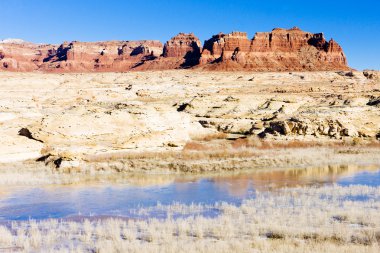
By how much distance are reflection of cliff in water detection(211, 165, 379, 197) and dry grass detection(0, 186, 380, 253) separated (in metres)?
3.43

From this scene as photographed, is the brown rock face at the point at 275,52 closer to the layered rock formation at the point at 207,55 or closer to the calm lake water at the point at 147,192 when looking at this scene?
the layered rock formation at the point at 207,55

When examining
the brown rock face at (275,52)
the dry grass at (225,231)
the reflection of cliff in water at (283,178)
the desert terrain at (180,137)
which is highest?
the brown rock face at (275,52)

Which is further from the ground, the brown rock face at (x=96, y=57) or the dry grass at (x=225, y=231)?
the brown rock face at (x=96, y=57)

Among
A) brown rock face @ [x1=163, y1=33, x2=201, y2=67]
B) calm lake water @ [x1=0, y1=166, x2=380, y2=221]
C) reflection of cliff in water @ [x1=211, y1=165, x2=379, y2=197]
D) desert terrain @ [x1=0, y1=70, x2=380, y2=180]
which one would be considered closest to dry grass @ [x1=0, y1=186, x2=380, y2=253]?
calm lake water @ [x1=0, y1=166, x2=380, y2=221]

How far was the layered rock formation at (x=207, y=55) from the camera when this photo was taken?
12800 centimetres

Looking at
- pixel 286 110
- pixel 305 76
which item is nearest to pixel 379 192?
pixel 286 110

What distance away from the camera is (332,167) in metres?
21.9

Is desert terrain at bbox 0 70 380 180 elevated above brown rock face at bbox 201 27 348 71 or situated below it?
below

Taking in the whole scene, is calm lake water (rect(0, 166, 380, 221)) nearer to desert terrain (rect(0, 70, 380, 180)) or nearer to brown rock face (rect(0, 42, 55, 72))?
desert terrain (rect(0, 70, 380, 180))

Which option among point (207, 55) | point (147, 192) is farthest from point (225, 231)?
point (207, 55)

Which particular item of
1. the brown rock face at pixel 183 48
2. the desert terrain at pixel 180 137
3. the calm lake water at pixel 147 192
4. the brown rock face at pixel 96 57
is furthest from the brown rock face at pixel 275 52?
the calm lake water at pixel 147 192

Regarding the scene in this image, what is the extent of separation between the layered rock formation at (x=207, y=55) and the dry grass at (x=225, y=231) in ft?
357

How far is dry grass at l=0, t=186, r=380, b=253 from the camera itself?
28.0 feet

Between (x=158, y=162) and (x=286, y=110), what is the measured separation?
1958 cm
